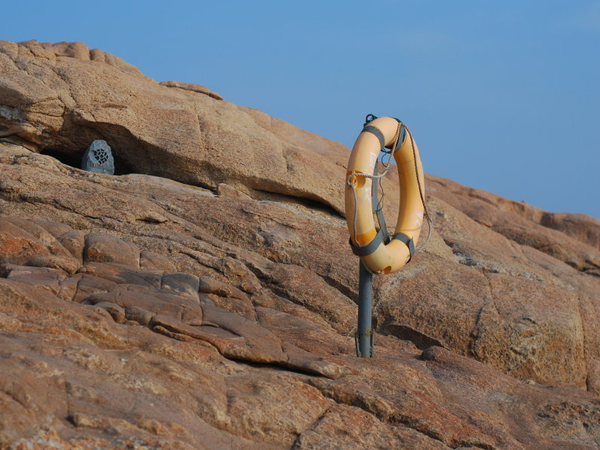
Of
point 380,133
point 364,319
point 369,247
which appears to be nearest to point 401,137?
point 380,133

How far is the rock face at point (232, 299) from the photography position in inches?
272

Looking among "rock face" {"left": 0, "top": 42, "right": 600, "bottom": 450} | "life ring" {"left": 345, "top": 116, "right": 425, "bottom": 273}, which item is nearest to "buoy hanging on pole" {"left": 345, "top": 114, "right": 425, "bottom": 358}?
"life ring" {"left": 345, "top": 116, "right": 425, "bottom": 273}

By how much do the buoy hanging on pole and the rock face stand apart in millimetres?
865

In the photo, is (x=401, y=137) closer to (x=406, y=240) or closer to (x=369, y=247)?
(x=406, y=240)

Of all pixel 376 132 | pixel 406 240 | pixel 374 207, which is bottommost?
pixel 406 240

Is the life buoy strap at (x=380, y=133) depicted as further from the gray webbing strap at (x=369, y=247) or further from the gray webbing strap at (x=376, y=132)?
the gray webbing strap at (x=369, y=247)

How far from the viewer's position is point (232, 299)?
11242mm

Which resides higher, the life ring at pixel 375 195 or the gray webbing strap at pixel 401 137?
the gray webbing strap at pixel 401 137

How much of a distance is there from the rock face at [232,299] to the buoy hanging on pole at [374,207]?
865 mm

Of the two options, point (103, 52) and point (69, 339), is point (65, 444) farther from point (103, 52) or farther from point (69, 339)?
point (103, 52)

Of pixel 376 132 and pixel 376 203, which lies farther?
pixel 376 203

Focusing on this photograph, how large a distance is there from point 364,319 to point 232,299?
77.5 inches

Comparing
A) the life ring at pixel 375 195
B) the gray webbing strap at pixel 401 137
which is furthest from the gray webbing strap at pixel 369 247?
the gray webbing strap at pixel 401 137

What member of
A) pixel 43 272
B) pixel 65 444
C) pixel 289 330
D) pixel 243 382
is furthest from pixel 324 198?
pixel 65 444
